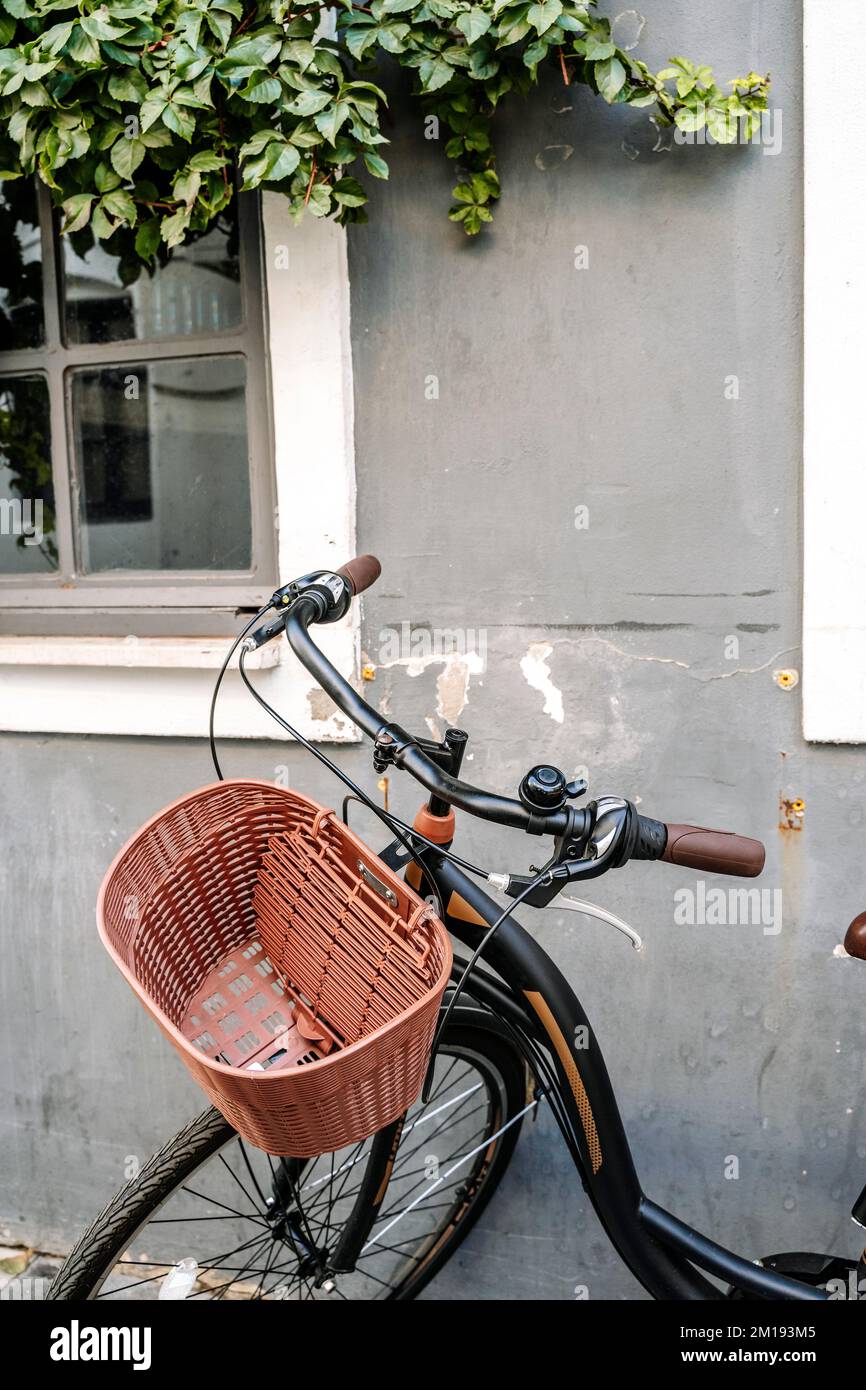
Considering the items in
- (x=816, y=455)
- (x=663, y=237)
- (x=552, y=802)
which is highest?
(x=663, y=237)

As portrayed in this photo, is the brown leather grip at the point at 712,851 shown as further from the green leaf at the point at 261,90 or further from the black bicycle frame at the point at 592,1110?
the green leaf at the point at 261,90

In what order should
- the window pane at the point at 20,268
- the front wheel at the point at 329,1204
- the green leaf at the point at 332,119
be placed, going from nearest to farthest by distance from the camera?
the front wheel at the point at 329,1204
the green leaf at the point at 332,119
the window pane at the point at 20,268

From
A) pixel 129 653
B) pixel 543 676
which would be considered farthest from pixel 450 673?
pixel 129 653

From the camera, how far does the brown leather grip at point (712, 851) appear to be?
1379mm

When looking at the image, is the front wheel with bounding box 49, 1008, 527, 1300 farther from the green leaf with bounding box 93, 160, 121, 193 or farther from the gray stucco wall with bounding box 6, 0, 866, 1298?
the green leaf with bounding box 93, 160, 121, 193

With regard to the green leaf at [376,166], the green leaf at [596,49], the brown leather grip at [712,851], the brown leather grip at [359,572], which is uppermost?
the green leaf at [596,49]

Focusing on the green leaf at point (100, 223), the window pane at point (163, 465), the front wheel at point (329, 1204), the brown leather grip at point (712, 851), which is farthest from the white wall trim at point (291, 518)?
the brown leather grip at point (712, 851)

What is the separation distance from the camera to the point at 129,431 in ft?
8.83

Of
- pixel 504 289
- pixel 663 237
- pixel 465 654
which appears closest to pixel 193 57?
pixel 504 289

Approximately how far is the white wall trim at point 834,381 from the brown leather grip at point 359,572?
37.7 inches

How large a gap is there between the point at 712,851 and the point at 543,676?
0.96 metres

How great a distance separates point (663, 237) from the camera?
83.7 inches
